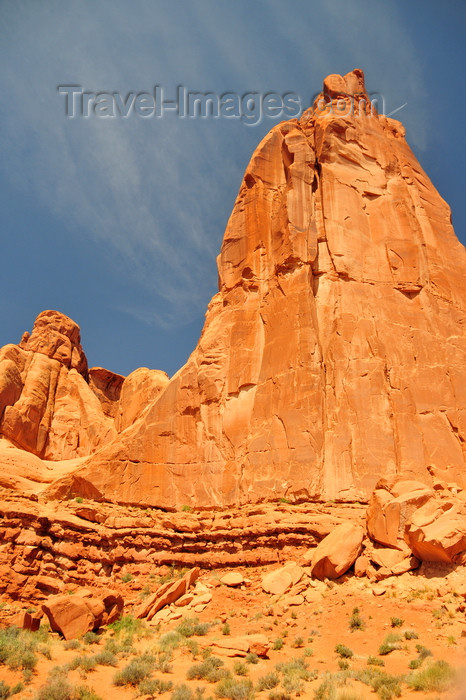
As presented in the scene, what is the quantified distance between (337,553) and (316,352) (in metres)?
10.2

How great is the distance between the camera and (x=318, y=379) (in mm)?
26031

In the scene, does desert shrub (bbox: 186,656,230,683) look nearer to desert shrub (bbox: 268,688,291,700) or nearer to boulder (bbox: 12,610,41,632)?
desert shrub (bbox: 268,688,291,700)

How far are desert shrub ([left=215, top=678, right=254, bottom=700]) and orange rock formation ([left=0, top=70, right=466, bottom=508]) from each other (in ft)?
38.7

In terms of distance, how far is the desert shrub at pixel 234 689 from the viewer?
11578 millimetres

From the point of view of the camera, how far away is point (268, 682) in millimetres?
12383

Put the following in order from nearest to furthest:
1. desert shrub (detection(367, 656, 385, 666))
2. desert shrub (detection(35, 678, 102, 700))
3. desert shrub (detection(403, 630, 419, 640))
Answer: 1. desert shrub (detection(35, 678, 102, 700))
2. desert shrub (detection(367, 656, 385, 666))
3. desert shrub (detection(403, 630, 419, 640))

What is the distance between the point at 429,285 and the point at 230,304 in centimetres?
1148

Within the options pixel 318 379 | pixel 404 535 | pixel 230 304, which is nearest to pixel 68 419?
pixel 230 304

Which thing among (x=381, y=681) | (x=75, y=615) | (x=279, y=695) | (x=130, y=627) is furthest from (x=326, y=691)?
(x=75, y=615)

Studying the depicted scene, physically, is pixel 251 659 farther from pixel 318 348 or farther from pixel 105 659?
pixel 318 348

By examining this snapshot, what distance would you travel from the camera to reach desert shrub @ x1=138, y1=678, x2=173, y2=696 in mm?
12359

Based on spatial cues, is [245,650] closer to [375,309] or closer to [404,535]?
[404,535]

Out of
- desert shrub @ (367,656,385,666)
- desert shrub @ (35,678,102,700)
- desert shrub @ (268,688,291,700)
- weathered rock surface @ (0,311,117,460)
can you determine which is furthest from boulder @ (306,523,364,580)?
weathered rock surface @ (0,311,117,460)

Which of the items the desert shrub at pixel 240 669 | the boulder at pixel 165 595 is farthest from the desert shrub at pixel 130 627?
the desert shrub at pixel 240 669
